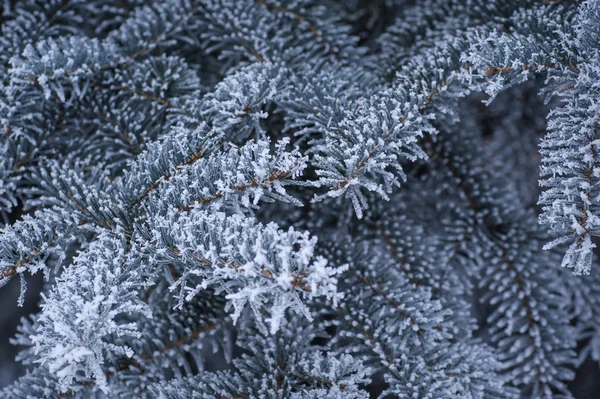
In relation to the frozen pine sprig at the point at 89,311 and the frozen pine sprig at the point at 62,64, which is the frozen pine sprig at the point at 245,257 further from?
the frozen pine sprig at the point at 62,64

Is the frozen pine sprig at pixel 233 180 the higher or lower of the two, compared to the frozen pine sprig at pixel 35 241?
higher

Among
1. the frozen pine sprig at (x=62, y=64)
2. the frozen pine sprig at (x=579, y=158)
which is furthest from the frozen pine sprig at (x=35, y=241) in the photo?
the frozen pine sprig at (x=579, y=158)

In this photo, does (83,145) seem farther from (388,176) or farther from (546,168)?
(546,168)

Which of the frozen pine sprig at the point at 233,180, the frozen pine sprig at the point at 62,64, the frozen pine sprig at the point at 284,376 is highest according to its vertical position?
the frozen pine sprig at the point at 62,64

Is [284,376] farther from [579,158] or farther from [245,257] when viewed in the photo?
[579,158]

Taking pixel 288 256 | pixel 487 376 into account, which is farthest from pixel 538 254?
pixel 288 256

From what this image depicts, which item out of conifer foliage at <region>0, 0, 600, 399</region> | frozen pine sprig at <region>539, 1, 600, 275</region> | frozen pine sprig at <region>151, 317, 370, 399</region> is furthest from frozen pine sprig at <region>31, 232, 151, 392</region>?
frozen pine sprig at <region>539, 1, 600, 275</region>

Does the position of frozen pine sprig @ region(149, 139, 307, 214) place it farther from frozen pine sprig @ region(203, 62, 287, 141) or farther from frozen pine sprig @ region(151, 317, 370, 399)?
frozen pine sprig @ region(151, 317, 370, 399)
